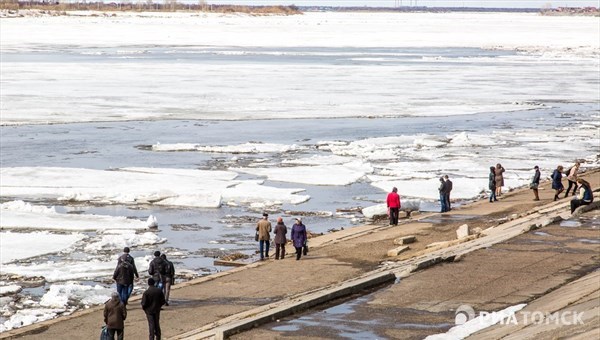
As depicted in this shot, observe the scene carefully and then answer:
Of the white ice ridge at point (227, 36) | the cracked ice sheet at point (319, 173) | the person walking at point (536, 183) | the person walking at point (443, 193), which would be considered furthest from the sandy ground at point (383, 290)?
the white ice ridge at point (227, 36)

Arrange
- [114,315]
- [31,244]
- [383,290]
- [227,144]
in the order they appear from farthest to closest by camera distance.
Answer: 1. [227,144]
2. [31,244]
3. [383,290]
4. [114,315]

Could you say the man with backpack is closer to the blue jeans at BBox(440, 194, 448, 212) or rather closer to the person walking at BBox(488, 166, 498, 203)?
the blue jeans at BBox(440, 194, 448, 212)

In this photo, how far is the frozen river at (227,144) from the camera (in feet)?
70.6

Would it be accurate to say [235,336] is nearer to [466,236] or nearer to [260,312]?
[260,312]

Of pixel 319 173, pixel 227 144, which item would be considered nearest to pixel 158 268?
pixel 319 173

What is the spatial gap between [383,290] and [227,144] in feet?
70.8

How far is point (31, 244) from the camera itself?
2094cm

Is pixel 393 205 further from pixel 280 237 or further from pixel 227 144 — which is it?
pixel 227 144

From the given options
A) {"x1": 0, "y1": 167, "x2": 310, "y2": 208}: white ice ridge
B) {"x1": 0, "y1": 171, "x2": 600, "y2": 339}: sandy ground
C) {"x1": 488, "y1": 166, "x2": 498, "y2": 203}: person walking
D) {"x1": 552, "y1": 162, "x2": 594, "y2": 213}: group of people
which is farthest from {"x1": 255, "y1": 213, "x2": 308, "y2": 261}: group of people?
{"x1": 488, "y1": 166, "x2": 498, "y2": 203}: person walking

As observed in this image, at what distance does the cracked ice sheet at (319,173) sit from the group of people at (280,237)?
941cm

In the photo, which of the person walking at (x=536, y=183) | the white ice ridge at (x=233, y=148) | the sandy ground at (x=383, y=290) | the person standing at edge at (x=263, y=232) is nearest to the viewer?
the sandy ground at (x=383, y=290)

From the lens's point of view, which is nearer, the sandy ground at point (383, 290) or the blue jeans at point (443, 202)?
the sandy ground at point (383, 290)

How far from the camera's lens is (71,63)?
7100 centimetres

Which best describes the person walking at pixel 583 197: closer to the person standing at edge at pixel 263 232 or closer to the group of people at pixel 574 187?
the group of people at pixel 574 187
